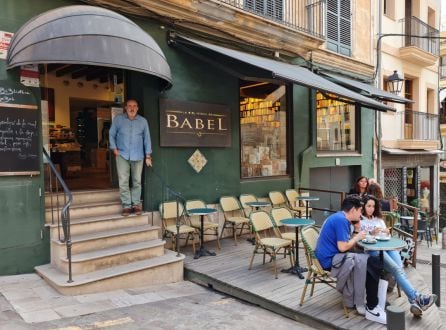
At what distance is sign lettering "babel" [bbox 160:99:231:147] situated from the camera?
7.14 meters

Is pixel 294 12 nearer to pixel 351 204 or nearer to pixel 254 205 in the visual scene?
pixel 254 205

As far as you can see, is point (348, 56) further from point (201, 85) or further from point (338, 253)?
point (338, 253)

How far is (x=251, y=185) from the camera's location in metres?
8.62

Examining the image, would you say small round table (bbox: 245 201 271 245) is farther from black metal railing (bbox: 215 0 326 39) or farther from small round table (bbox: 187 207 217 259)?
black metal railing (bbox: 215 0 326 39)

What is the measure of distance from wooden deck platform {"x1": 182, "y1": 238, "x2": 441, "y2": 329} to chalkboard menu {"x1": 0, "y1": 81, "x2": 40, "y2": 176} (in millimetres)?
2867

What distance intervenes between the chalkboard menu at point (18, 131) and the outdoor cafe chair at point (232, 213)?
359 cm

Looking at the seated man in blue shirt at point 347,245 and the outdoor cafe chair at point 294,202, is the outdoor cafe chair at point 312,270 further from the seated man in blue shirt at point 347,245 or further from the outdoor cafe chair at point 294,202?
the outdoor cafe chair at point 294,202

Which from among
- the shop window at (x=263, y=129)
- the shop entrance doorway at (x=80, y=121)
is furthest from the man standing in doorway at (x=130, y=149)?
the shop window at (x=263, y=129)

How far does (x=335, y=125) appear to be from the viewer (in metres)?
11.5

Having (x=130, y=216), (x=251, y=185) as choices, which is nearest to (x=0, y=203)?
(x=130, y=216)

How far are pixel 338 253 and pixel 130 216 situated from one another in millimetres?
3462

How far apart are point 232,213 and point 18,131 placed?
4.39m

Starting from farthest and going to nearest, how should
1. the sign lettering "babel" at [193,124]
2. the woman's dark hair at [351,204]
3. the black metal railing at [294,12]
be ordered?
1. the black metal railing at [294,12]
2. the sign lettering "babel" at [193,124]
3. the woman's dark hair at [351,204]

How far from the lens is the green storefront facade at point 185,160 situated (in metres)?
5.42
